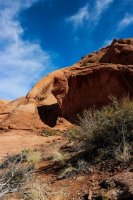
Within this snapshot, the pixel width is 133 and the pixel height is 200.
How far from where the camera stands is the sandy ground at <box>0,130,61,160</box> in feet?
51.3

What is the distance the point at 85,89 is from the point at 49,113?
2.98 m

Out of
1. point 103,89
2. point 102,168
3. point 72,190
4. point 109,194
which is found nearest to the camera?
point 109,194

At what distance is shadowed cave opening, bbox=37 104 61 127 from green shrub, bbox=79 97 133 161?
12.4 m

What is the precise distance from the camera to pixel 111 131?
989cm

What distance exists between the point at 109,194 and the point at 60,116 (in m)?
15.6

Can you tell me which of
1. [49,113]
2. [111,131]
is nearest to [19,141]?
[49,113]

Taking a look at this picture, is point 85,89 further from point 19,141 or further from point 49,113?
point 19,141

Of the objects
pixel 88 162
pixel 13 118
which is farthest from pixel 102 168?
pixel 13 118

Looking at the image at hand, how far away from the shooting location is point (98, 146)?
395 inches

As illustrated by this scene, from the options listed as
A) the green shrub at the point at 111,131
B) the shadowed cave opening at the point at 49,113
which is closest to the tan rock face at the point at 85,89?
the shadowed cave opening at the point at 49,113

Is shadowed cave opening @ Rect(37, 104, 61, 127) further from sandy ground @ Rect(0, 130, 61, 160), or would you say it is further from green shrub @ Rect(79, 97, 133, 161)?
green shrub @ Rect(79, 97, 133, 161)

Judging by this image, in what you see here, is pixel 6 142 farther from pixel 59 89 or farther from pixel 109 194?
pixel 109 194

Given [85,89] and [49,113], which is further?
[49,113]

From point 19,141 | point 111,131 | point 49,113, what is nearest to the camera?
point 111,131
